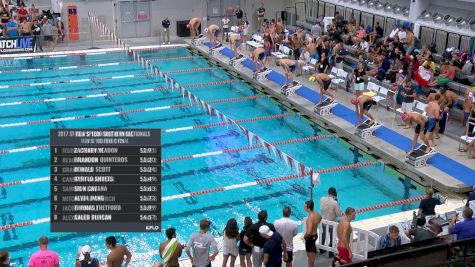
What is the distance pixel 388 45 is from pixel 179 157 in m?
7.99

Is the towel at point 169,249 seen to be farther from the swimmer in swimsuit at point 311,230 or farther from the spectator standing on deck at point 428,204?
the spectator standing on deck at point 428,204

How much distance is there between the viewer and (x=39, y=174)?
12281mm

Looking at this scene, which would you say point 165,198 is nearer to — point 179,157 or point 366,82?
point 179,157

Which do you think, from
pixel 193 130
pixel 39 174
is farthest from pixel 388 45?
pixel 39 174

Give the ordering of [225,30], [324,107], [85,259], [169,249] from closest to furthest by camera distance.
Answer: [85,259] < [169,249] < [324,107] < [225,30]

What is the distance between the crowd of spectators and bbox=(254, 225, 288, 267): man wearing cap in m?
17.0

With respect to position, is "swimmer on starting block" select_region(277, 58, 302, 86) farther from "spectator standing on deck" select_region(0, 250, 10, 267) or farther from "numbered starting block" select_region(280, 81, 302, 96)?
"spectator standing on deck" select_region(0, 250, 10, 267)

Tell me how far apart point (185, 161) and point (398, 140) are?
15.4ft

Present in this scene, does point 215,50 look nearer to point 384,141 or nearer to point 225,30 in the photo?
point 225,30

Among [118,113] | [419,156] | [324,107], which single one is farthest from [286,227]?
[118,113]

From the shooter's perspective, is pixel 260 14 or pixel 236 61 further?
pixel 260 14

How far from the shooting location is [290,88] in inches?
660

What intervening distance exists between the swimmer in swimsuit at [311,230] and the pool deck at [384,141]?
430 centimetres

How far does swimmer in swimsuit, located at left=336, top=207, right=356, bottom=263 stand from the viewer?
7.48m
